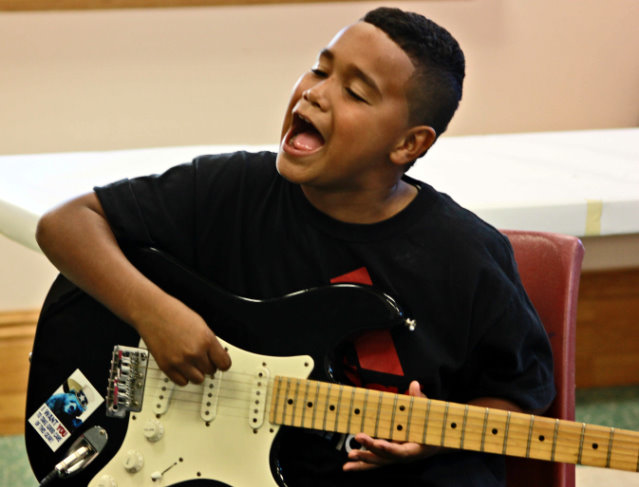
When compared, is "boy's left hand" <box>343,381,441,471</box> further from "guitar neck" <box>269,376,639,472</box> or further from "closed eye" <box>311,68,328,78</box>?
"closed eye" <box>311,68,328,78</box>

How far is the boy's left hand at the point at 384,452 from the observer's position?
835 millimetres

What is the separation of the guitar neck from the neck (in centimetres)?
24

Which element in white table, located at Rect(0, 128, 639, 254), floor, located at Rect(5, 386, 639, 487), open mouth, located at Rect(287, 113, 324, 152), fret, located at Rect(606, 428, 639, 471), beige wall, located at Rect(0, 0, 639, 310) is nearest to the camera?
fret, located at Rect(606, 428, 639, 471)

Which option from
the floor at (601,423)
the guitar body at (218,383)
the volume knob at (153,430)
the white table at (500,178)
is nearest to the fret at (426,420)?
the guitar body at (218,383)

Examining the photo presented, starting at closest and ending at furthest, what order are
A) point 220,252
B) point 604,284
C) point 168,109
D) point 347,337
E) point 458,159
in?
point 347,337
point 220,252
point 458,159
point 604,284
point 168,109

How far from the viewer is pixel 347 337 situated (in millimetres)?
863

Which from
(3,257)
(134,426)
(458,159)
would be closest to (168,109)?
(3,257)

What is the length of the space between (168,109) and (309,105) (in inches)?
42.9

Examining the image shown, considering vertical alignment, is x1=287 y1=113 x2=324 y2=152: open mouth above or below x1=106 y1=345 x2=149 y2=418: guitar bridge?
above

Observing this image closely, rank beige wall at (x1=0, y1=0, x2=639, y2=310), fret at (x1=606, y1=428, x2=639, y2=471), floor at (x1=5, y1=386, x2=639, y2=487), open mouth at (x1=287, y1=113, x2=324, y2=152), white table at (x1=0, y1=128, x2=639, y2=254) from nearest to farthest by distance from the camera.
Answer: fret at (x1=606, y1=428, x2=639, y2=471)
open mouth at (x1=287, y1=113, x2=324, y2=152)
white table at (x1=0, y1=128, x2=639, y2=254)
floor at (x1=5, y1=386, x2=639, y2=487)
beige wall at (x1=0, y1=0, x2=639, y2=310)

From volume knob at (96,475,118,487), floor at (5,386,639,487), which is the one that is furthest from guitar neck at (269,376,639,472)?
floor at (5,386,639,487)

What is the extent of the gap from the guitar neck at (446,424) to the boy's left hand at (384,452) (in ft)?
0.04

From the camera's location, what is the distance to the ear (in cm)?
94

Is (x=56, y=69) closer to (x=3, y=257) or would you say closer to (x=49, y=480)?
(x=3, y=257)
